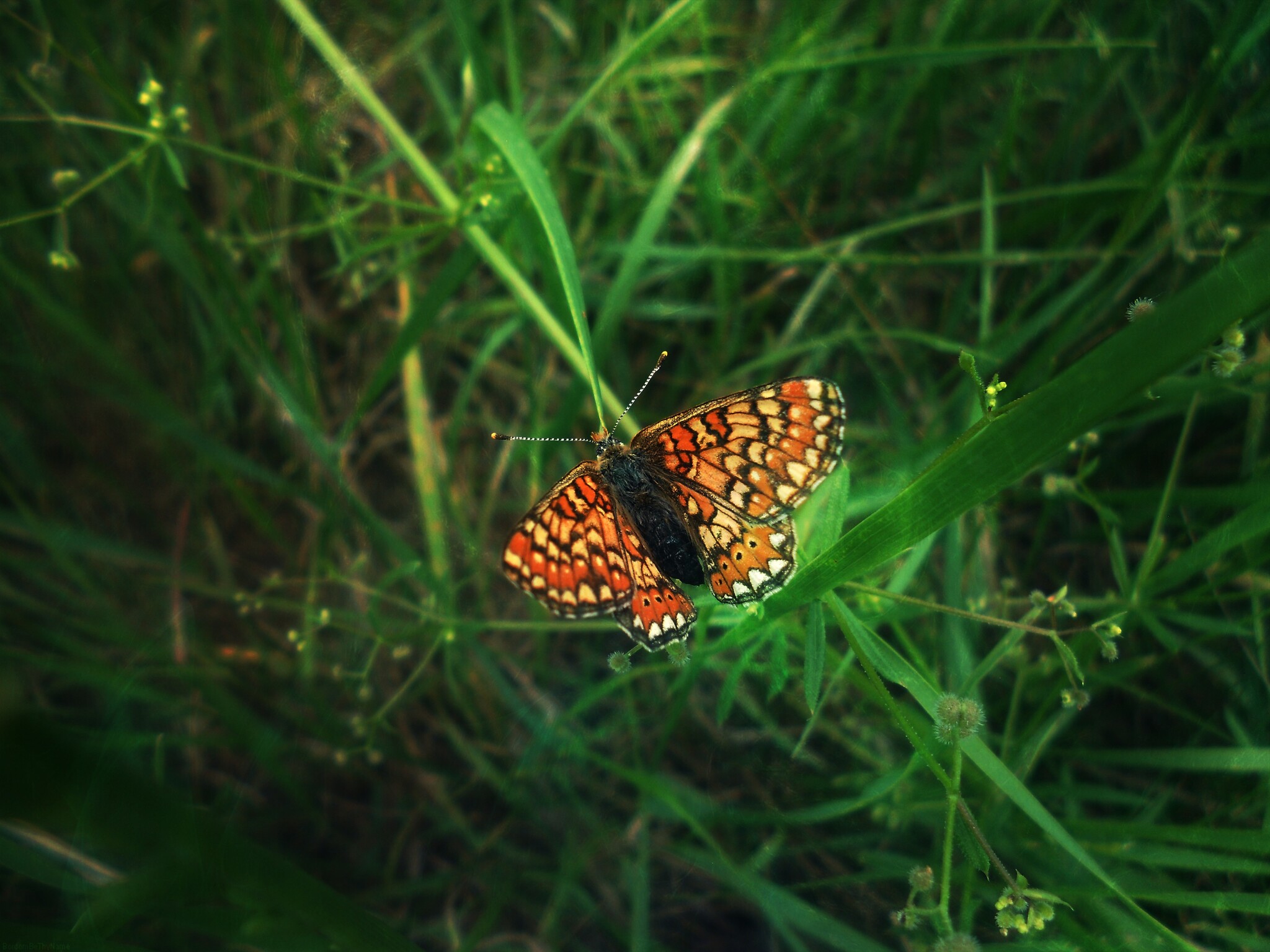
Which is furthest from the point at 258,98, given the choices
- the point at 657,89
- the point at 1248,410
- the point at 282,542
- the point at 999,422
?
the point at 1248,410

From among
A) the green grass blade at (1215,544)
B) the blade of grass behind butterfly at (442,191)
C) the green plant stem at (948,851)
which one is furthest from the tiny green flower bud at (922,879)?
the blade of grass behind butterfly at (442,191)

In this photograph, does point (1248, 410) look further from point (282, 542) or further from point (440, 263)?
point (282, 542)

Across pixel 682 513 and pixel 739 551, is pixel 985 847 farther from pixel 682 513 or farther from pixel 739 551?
pixel 682 513

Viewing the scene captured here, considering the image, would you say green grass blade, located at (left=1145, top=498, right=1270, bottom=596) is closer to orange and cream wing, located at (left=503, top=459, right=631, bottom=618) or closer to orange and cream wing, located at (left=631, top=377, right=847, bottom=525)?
orange and cream wing, located at (left=631, top=377, right=847, bottom=525)

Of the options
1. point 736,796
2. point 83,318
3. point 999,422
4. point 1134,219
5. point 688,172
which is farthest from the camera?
point 83,318

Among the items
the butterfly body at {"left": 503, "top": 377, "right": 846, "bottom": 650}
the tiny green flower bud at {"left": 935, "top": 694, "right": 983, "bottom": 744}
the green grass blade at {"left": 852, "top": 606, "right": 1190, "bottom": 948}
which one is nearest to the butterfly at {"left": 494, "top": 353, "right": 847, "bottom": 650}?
the butterfly body at {"left": 503, "top": 377, "right": 846, "bottom": 650}

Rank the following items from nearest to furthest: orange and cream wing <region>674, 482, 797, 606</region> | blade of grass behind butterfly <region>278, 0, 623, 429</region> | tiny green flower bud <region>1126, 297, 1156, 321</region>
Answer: tiny green flower bud <region>1126, 297, 1156, 321</region> → orange and cream wing <region>674, 482, 797, 606</region> → blade of grass behind butterfly <region>278, 0, 623, 429</region>

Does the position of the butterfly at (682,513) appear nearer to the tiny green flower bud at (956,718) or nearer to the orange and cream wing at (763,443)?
the orange and cream wing at (763,443)
